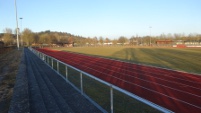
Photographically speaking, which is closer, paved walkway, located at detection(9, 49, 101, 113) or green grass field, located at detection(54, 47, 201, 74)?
paved walkway, located at detection(9, 49, 101, 113)

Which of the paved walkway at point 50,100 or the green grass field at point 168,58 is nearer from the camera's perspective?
the paved walkway at point 50,100

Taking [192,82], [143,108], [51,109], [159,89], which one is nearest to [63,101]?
[51,109]

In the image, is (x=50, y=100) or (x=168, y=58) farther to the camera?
(x=168, y=58)

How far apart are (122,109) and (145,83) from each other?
4.75 m

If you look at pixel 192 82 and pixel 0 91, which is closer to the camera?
pixel 0 91

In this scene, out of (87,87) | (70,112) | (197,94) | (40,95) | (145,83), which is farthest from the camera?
(145,83)

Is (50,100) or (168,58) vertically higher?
(168,58)

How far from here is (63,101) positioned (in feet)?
24.0

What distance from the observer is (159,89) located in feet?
32.6

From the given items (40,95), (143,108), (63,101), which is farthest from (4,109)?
(143,108)

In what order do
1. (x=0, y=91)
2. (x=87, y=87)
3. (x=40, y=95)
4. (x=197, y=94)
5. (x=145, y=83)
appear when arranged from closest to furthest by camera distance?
1. (x=40, y=95)
2. (x=197, y=94)
3. (x=0, y=91)
4. (x=87, y=87)
5. (x=145, y=83)

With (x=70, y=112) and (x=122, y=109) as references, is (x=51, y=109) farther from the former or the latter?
(x=122, y=109)

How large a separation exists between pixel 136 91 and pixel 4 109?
548 cm

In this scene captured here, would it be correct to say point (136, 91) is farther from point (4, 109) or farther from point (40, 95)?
point (4, 109)
